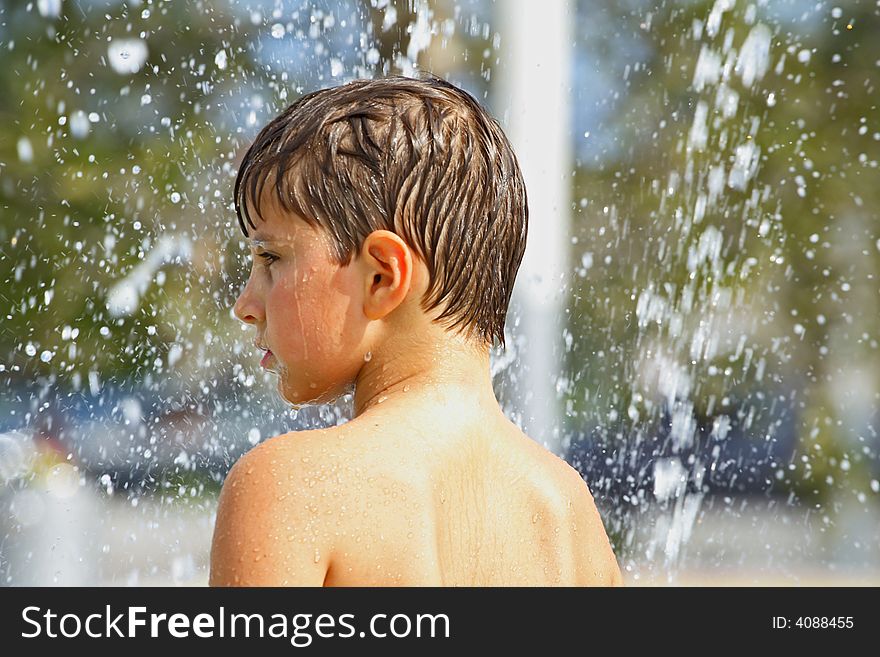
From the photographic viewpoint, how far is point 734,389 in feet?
18.7

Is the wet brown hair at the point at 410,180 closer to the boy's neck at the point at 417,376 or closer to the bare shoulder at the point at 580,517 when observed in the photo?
the boy's neck at the point at 417,376

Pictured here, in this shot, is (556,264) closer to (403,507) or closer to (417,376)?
(417,376)

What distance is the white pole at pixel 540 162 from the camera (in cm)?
434

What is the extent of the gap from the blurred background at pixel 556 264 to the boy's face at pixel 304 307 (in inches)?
100

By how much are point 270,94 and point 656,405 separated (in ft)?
7.31

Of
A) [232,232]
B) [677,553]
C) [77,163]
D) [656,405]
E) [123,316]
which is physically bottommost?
[677,553]

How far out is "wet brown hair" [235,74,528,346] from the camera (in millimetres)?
1389

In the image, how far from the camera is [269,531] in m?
1.20

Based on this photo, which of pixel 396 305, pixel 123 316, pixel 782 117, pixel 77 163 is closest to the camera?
pixel 396 305

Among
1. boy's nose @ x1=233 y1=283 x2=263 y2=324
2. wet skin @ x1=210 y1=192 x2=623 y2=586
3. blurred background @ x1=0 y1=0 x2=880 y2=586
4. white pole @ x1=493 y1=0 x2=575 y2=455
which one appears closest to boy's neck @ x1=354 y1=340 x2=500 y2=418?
wet skin @ x1=210 y1=192 x2=623 y2=586

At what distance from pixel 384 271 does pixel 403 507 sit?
29cm

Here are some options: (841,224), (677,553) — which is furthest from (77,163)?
(841,224)
